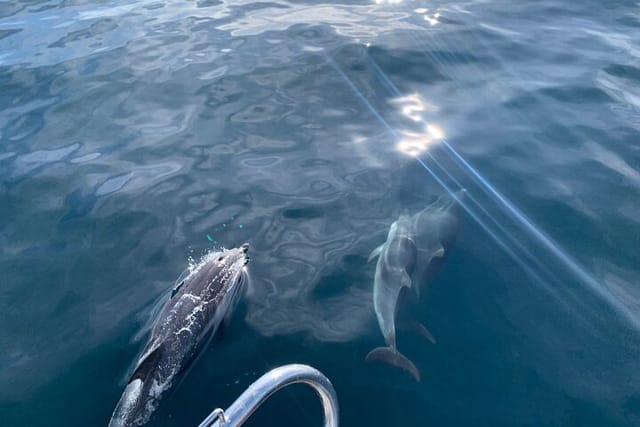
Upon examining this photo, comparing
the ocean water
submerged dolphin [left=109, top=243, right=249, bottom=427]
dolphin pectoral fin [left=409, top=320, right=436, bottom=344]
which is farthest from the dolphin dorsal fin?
dolphin pectoral fin [left=409, top=320, right=436, bottom=344]

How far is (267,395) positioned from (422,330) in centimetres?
350

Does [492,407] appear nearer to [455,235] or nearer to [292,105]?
[455,235]

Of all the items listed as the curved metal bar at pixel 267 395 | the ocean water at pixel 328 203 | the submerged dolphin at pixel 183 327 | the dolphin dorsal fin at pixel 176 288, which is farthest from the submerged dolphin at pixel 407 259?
the dolphin dorsal fin at pixel 176 288

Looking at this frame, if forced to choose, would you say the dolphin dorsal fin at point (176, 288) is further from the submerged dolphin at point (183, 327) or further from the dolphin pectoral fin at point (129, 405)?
the dolphin pectoral fin at point (129, 405)

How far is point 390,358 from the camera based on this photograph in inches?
236

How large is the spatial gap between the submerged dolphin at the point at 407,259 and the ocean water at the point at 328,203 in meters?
0.20

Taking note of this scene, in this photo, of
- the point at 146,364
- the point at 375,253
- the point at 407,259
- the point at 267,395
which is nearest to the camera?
the point at 267,395

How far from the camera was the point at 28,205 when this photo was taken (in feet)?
27.7

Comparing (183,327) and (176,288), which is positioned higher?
(183,327)

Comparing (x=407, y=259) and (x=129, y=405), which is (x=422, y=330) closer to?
(x=407, y=259)

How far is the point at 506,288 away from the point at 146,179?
6157mm

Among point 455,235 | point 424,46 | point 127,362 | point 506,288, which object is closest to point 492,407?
point 506,288

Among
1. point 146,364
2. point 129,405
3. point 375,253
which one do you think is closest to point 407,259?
point 375,253

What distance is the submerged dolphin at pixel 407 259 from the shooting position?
612 cm
